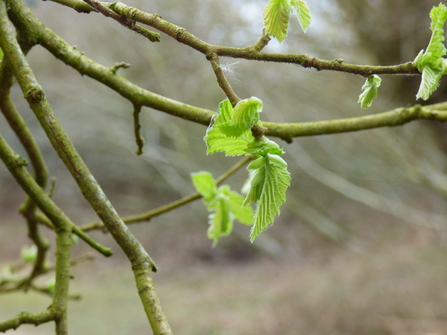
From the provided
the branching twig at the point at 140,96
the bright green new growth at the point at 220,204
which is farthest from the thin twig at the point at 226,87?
the bright green new growth at the point at 220,204

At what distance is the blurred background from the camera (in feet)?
9.06

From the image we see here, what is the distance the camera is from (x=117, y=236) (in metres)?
0.34

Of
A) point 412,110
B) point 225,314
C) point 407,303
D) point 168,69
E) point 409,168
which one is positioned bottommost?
point 412,110

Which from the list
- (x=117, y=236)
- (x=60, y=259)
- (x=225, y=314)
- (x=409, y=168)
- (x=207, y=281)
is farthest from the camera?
(x=207, y=281)

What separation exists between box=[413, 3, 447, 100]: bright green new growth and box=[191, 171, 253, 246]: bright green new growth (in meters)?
0.34

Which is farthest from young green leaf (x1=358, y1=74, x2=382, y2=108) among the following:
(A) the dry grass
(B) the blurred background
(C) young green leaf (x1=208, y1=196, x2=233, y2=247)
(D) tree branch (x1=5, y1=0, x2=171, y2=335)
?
(A) the dry grass

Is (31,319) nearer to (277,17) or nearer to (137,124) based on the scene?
(137,124)

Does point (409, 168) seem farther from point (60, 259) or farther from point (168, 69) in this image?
point (60, 259)

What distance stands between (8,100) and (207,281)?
14.1 feet

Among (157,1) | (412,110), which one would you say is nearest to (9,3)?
(412,110)

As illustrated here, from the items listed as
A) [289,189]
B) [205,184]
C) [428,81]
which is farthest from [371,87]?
[289,189]

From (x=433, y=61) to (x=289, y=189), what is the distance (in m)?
3.88

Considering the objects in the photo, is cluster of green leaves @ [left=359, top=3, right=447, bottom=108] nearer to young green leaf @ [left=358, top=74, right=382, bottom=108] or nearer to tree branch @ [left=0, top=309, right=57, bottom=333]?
young green leaf @ [left=358, top=74, right=382, bottom=108]

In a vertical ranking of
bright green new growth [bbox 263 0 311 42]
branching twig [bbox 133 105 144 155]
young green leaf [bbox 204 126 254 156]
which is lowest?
young green leaf [bbox 204 126 254 156]
